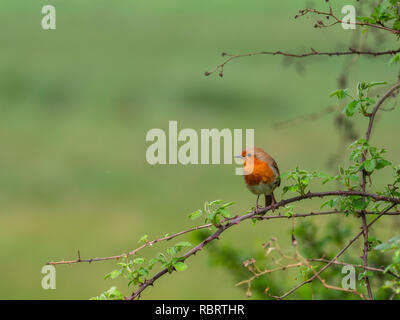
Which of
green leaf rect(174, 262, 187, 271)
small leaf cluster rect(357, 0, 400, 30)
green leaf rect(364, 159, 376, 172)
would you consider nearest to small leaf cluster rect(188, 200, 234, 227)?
green leaf rect(174, 262, 187, 271)

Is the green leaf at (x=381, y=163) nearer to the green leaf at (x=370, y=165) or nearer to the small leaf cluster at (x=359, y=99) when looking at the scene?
the green leaf at (x=370, y=165)

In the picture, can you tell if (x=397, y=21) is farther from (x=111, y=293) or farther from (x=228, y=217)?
(x=111, y=293)

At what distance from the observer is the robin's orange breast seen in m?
2.79

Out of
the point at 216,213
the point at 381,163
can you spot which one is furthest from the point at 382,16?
the point at 216,213

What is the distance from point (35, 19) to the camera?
10.7m

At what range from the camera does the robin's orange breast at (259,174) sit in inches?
110

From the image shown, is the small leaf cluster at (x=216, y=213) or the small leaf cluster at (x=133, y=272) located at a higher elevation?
the small leaf cluster at (x=216, y=213)

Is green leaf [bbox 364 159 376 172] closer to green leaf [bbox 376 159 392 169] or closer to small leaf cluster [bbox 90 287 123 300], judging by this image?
green leaf [bbox 376 159 392 169]

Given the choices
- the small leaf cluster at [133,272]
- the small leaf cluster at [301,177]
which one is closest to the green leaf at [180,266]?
the small leaf cluster at [133,272]

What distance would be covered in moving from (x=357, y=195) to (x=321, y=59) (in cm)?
60

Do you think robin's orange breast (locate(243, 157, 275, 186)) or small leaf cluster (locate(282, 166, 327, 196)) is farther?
robin's orange breast (locate(243, 157, 275, 186))

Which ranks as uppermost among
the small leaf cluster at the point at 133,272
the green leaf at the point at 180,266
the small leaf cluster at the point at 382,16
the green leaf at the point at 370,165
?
the small leaf cluster at the point at 382,16

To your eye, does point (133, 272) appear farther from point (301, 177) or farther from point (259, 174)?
point (259, 174)

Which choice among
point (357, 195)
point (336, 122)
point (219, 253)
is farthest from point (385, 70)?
point (357, 195)
